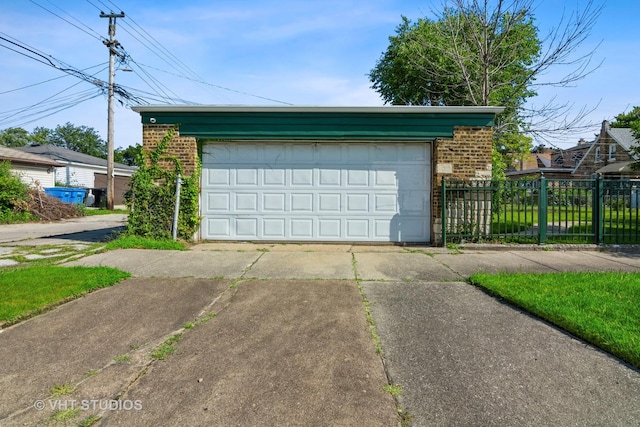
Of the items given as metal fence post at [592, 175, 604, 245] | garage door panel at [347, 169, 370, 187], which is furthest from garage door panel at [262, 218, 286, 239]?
metal fence post at [592, 175, 604, 245]

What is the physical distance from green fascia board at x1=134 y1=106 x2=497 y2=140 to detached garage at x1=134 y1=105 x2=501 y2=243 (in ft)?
0.08

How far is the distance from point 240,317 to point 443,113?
681cm

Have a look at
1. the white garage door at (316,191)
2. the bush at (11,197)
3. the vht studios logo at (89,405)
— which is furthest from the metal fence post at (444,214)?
the bush at (11,197)

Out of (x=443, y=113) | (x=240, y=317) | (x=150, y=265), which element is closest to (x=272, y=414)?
(x=240, y=317)

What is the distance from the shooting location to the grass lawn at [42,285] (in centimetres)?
418

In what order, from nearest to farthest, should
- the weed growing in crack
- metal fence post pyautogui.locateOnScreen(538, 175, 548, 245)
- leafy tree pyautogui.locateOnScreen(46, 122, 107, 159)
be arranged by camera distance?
the weed growing in crack → metal fence post pyautogui.locateOnScreen(538, 175, 548, 245) → leafy tree pyautogui.locateOnScreen(46, 122, 107, 159)

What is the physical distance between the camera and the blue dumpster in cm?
2139

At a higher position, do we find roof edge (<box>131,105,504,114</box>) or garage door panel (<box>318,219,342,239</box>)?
roof edge (<box>131,105,504,114</box>)

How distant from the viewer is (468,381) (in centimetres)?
277

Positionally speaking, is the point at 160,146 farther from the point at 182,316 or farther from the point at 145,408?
the point at 145,408

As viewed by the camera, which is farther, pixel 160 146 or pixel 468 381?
pixel 160 146

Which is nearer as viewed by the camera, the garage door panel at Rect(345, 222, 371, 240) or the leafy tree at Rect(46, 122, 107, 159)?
the garage door panel at Rect(345, 222, 371, 240)

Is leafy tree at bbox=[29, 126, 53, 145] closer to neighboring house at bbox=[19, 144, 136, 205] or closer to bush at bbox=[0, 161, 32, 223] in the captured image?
neighboring house at bbox=[19, 144, 136, 205]

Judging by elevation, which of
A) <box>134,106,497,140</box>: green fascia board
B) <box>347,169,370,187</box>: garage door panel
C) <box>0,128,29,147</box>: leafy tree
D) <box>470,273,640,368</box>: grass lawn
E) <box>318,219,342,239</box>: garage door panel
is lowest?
<box>470,273,640,368</box>: grass lawn
